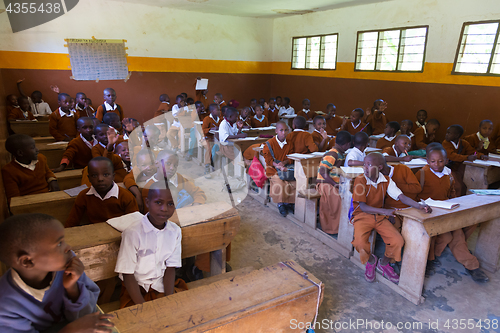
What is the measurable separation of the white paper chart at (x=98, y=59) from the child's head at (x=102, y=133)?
15.2 ft

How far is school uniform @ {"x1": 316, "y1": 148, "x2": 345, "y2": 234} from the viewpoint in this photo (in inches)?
126

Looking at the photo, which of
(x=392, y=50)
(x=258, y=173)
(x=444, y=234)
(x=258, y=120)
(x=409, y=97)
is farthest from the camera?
(x=258, y=120)

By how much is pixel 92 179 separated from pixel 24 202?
1.90ft

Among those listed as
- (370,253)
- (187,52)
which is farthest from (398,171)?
(187,52)

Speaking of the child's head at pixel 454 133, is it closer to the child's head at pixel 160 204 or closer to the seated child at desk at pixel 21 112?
the child's head at pixel 160 204

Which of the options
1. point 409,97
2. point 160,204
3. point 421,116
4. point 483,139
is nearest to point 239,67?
point 409,97

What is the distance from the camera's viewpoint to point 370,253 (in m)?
2.57

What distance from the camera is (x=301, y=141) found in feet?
13.1

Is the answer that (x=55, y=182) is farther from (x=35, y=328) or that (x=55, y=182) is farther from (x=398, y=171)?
(x=398, y=171)

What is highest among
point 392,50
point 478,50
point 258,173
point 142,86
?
point 392,50

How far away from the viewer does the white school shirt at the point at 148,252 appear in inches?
62.3

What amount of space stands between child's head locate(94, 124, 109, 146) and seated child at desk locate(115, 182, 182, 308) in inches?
76.1

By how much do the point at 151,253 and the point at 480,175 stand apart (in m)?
3.84

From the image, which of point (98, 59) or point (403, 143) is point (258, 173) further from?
point (98, 59)
